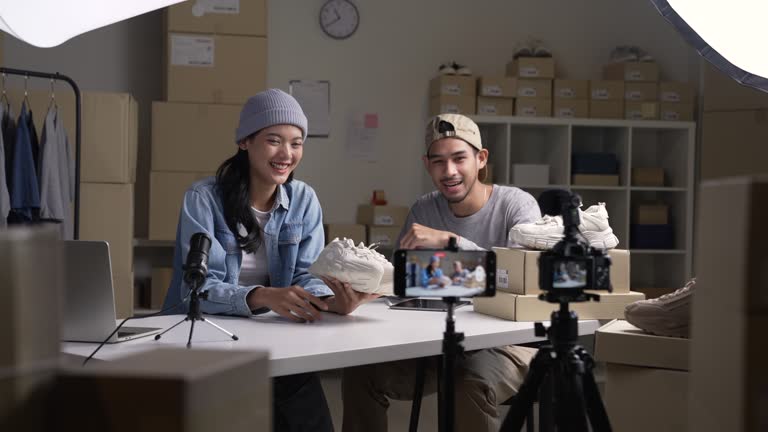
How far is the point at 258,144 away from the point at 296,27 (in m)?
2.65

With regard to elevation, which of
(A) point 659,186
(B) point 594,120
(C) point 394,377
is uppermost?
(B) point 594,120

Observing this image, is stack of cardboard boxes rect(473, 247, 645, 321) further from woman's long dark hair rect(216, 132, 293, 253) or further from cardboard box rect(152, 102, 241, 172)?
cardboard box rect(152, 102, 241, 172)

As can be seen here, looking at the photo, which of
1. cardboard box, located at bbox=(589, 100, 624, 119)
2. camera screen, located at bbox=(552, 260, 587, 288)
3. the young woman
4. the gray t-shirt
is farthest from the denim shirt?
cardboard box, located at bbox=(589, 100, 624, 119)

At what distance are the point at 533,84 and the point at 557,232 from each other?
2797 mm

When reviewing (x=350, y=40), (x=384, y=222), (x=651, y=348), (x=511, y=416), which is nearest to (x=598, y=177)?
(x=384, y=222)

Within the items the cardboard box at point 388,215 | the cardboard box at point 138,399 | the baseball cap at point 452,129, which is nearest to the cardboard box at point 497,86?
the cardboard box at point 388,215

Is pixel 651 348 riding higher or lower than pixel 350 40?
lower

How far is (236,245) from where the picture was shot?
229 centimetres

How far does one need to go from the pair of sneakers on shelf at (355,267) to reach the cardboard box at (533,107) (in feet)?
9.58

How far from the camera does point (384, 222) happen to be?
460 centimetres

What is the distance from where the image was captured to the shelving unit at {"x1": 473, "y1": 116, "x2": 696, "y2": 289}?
15.8 feet

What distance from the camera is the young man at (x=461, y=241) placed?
2105 millimetres

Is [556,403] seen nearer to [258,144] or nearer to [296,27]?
[258,144]

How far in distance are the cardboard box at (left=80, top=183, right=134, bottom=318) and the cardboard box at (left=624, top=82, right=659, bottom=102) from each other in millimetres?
2932
